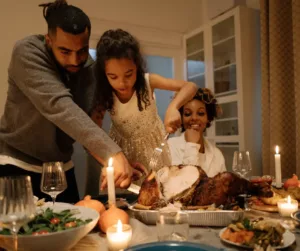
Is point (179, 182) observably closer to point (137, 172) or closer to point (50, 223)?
point (137, 172)

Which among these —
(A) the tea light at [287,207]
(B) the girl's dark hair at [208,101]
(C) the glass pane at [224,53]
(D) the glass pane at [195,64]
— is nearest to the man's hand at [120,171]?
(A) the tea light at [287,207]

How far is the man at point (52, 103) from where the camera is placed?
3.27 ft

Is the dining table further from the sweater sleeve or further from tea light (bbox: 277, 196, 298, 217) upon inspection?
the sweater sleeve

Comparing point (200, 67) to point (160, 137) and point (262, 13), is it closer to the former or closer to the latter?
point (262, 13)

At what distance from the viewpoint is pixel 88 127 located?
0.99 metres

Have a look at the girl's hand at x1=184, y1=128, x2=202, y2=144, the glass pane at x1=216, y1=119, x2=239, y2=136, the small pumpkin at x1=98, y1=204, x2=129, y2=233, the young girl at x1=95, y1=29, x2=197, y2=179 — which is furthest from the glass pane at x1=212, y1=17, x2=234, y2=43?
the small pumpkin at x1=98, y1=204, x2=129, y2=233

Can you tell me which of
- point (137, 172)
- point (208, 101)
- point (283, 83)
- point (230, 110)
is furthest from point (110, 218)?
point (230, 110)

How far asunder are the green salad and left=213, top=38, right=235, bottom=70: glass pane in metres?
2.29

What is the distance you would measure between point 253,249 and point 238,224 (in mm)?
83

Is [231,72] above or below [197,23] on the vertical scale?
below

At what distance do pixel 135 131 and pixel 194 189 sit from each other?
681 millimetres

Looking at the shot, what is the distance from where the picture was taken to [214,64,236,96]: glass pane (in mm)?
2717

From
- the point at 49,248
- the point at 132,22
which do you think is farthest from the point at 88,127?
the point at 132,22

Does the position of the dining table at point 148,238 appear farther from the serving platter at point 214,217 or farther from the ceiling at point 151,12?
the ceiling at point 151,12
